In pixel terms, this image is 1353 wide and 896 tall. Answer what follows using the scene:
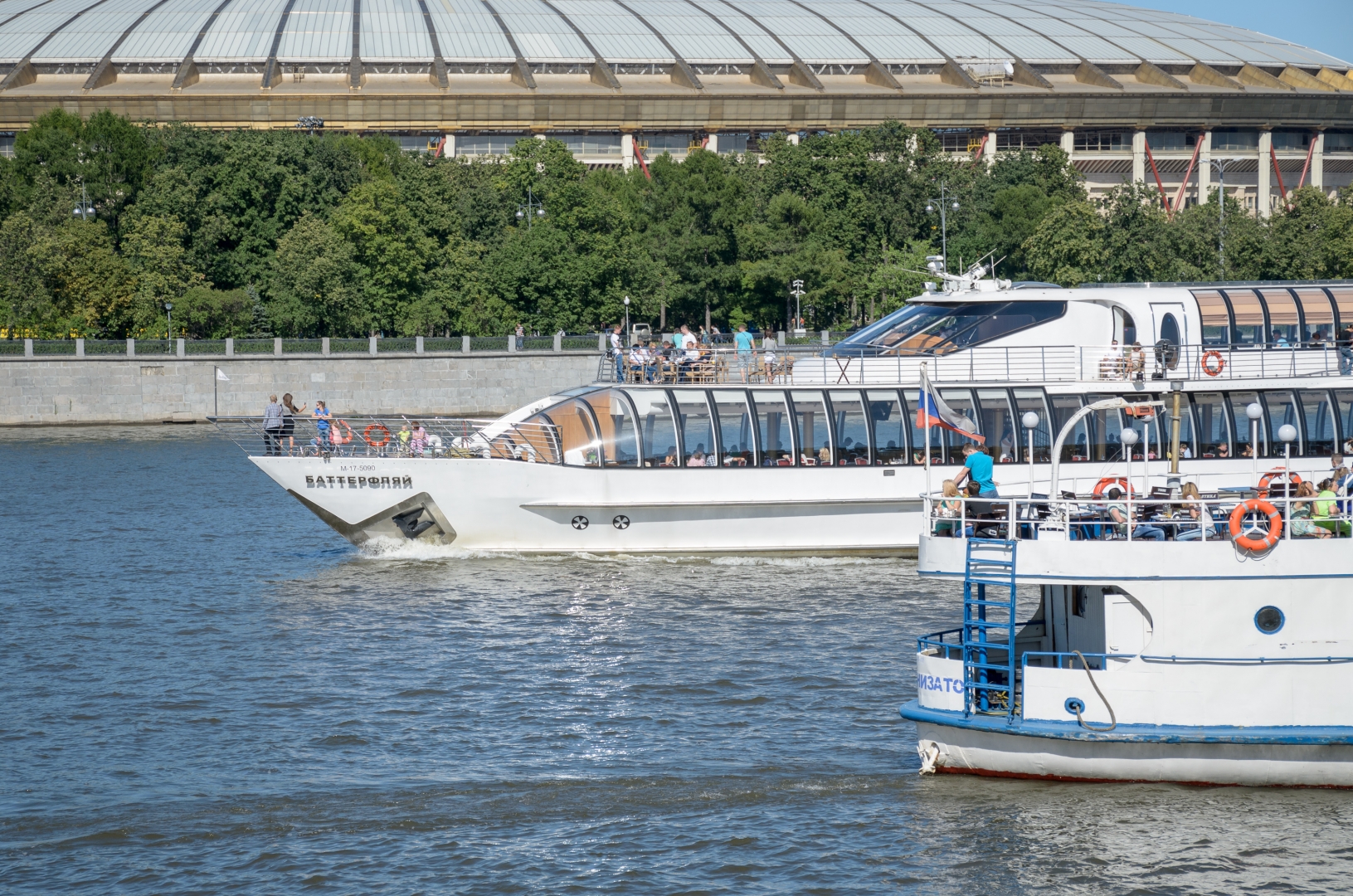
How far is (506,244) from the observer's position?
285ft

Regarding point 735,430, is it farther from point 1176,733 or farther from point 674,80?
point 674,80

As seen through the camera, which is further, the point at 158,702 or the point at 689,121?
the point at 689,121

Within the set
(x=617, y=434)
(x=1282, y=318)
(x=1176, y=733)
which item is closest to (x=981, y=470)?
(x=1176, y=733)

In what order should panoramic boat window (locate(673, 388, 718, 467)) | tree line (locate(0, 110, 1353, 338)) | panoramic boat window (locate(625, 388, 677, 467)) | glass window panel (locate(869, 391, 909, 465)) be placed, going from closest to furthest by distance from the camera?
1. panoramic boat window (locate(625, 388, 677, 467))
2. panoramic boat window (locate(673, 388, 718, 467))
3. glass window panel (locate(869, 391, 909, 465))
4. tree line (locate(0, 110, 1353, 338))

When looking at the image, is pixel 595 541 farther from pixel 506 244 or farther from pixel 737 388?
pixel 506 244

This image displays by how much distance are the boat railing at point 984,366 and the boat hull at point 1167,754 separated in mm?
16686

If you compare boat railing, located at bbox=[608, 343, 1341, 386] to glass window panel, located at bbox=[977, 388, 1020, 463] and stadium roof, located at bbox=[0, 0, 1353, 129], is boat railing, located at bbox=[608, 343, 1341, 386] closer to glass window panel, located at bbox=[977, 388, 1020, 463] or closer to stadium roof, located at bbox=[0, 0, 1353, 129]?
glass window panel, located at bbox=[977, 388, 1020, 463]

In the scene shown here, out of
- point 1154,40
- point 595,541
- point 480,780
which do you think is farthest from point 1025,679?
point 1154,40

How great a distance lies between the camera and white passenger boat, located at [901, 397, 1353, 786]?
17.4m

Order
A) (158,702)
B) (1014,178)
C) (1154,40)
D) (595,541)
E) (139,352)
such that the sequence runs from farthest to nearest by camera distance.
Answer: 1. (1154,40)
2. (1014,178)
3. (139,352)
4. (595,541)
5. (158,702)

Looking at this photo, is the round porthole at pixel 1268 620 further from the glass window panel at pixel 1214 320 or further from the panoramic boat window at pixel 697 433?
the glass window panel at pixel 1214 320

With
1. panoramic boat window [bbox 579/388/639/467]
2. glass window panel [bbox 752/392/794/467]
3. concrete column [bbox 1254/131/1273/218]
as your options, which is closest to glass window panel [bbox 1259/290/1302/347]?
glass window panel [bbox 752/392/794/467]

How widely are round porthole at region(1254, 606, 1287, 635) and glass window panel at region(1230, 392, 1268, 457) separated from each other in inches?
658

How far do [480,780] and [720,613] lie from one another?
31.3 feet
